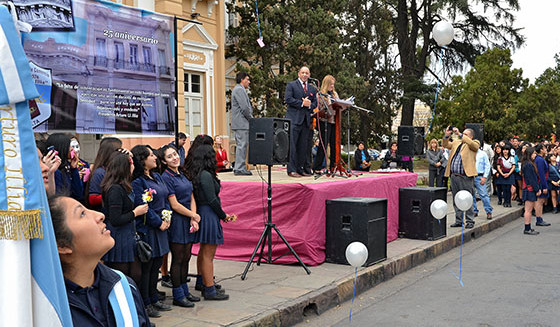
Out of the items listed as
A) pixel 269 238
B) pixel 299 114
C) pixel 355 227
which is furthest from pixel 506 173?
pixel 269 238

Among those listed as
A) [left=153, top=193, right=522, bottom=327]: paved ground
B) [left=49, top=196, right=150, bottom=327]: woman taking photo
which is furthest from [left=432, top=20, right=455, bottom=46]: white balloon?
[left=49, top=196, right=150, bottom=327]: woman taking photo

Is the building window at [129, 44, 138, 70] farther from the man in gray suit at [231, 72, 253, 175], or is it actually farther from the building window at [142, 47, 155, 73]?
the man in gray suit at [231, 72, 253, 175]

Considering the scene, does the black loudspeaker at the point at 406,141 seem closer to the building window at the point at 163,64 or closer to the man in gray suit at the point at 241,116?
the man in gray suit at the point at 241,116

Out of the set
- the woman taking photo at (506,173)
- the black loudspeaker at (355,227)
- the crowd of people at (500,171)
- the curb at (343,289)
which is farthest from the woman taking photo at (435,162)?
the black loudspeaker at (355,227)

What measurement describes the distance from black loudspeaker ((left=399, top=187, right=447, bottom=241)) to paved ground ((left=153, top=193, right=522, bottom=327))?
55 centimetres

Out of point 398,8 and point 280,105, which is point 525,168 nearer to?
point 280,105

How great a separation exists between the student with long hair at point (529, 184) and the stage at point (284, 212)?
4.21 meters

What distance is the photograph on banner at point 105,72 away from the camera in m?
5.71

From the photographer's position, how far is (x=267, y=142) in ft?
26.1

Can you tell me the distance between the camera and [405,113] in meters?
30.1

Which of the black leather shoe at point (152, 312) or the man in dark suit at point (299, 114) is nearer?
the black leather shoe at point (152, 312)

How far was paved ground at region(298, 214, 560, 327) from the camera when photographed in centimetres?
609

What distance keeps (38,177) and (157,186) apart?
12.1 feet

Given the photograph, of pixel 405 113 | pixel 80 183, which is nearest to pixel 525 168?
pixel 80 183
